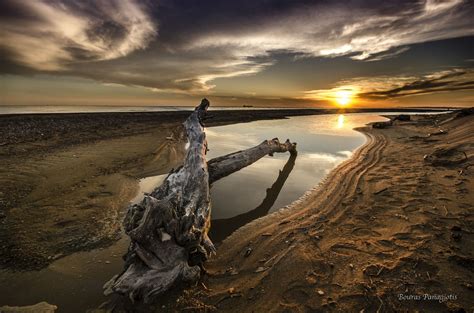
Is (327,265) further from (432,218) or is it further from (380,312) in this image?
(432,218)

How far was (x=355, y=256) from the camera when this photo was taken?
3658 mm

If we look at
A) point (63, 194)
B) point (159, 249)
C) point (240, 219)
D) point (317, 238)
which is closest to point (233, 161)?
point (240, 219)

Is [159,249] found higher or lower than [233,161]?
lower

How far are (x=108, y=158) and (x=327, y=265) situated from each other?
9.47 meters

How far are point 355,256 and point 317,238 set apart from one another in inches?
27.7

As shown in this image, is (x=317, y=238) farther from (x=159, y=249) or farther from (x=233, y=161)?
(x=233, y=161)

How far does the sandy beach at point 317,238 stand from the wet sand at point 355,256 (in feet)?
0.05

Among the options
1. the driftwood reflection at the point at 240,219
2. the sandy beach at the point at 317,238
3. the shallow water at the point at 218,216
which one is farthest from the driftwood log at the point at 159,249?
the driftwood reflection at the point at 240,219

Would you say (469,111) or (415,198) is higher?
(469,111)

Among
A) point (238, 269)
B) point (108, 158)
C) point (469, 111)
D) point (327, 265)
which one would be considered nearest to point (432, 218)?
point (327, 265)

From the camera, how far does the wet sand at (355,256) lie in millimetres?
2891

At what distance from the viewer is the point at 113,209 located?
564cm

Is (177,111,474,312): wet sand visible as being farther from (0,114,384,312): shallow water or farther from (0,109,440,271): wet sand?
(0,109,440,271): wet sand

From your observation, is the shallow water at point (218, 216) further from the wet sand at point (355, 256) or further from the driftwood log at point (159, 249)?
the wet sand at point (355, 256)
